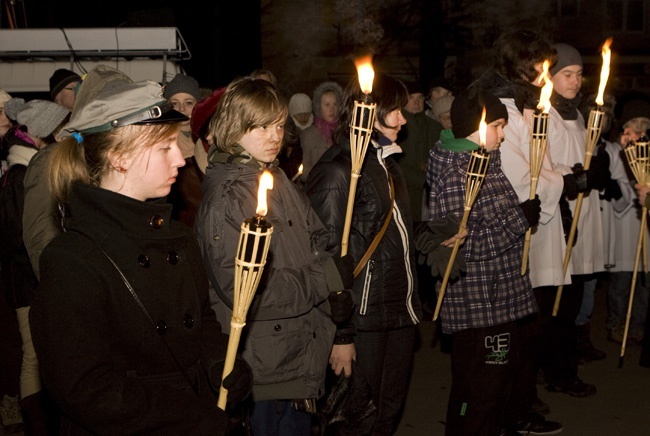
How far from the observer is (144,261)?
2.84 m

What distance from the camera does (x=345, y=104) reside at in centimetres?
504

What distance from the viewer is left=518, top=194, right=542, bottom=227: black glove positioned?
16.9 ft

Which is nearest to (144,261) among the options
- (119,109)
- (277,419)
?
(119,109)

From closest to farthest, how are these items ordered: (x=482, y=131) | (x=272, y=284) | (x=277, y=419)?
(x=272, y=284) → (x=277, y=419) → (x=482, y=131)

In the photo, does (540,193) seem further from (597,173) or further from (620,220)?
(620,220)

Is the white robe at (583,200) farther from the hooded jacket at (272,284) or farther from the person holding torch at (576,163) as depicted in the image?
the hooded jacket at (272,284)

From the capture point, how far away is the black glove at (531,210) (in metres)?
5.16

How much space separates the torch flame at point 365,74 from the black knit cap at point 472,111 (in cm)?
100

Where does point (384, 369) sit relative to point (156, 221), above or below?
below

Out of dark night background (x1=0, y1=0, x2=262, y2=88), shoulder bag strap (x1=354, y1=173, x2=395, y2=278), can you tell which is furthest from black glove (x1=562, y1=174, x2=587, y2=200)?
dark night background (x1=0, y1=0, x2=262, y2=88)

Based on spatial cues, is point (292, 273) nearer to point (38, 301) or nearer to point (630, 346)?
point (38, 301)

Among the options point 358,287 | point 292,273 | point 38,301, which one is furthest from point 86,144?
point 358,287

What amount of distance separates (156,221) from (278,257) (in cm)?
116

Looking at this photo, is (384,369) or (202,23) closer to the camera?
(384,369)
